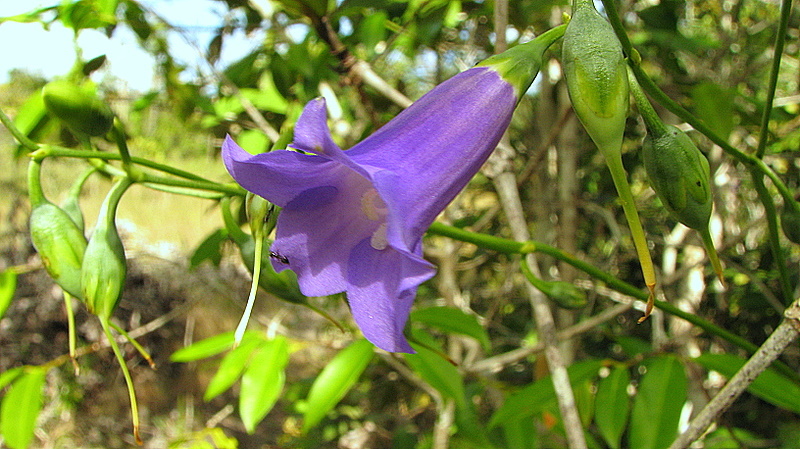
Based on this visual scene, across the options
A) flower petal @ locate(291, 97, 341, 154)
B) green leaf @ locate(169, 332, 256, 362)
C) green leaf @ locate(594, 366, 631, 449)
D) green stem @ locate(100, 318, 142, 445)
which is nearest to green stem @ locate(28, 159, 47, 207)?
green stem @ locate(100, 318, 142, 445)

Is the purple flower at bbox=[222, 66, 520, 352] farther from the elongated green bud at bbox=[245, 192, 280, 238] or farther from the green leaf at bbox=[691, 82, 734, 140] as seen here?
the green leaf at bbox=[691, 82, 734, 140]

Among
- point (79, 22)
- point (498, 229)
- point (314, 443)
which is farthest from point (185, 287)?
point (79, 22)

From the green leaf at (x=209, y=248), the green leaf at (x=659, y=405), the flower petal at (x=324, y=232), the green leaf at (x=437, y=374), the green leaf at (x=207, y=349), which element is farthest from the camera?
the green leaf at (x=207, y=349)

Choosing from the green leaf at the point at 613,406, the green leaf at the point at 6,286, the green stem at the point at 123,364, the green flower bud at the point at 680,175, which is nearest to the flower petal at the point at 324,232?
the green stem at the point at 123,364

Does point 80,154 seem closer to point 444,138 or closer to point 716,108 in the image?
point 444,138

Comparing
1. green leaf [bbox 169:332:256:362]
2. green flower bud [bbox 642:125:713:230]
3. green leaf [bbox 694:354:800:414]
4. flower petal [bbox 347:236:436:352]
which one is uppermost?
green flower bud [bbox 642:125:713:230]

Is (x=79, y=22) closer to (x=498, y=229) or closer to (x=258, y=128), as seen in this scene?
(x=258, y=128)

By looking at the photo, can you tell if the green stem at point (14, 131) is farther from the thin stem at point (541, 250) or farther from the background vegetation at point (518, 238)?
the thin stem at point (541, 250)
